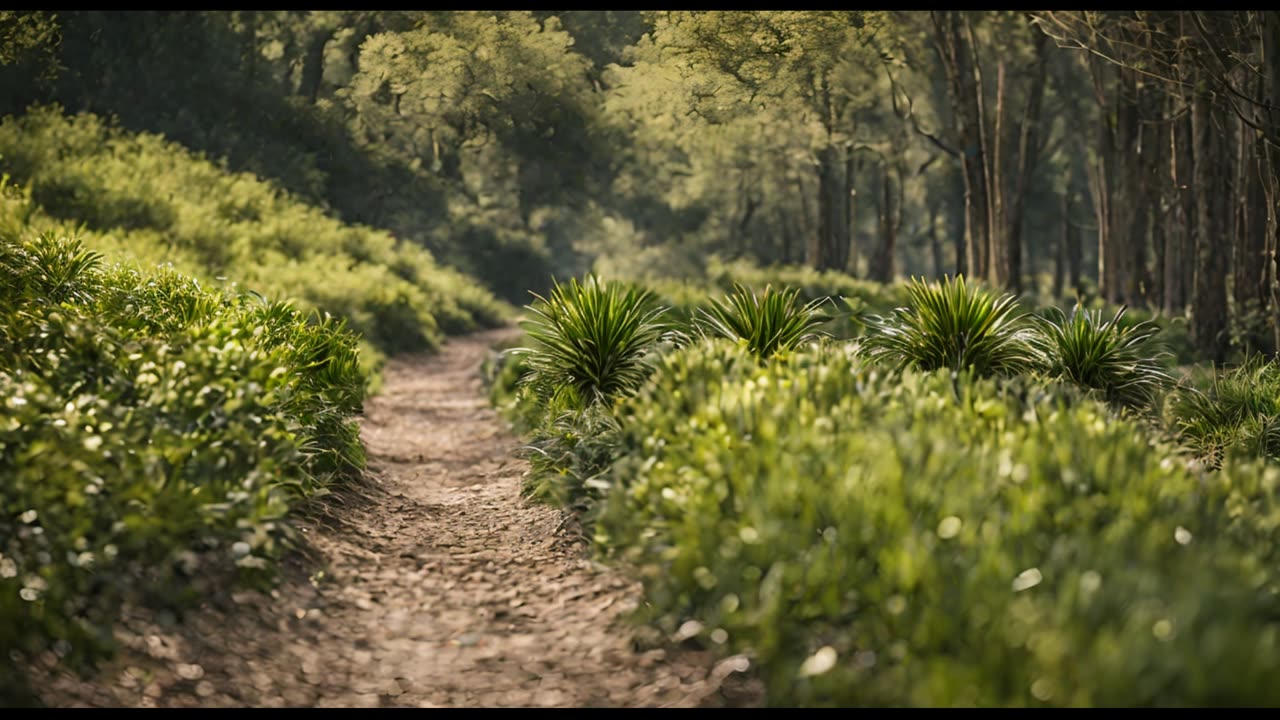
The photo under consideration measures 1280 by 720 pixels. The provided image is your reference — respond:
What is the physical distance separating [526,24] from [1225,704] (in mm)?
15185

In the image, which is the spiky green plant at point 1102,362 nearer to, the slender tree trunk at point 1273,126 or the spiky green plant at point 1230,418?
the spiky green plant at point 1230,418

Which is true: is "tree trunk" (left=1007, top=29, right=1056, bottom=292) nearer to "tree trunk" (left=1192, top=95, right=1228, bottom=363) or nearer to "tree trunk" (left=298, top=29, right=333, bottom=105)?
"tree trunk" (left=1192, top=95, right=1228, bottom=363)

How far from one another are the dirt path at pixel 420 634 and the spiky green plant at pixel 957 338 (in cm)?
321

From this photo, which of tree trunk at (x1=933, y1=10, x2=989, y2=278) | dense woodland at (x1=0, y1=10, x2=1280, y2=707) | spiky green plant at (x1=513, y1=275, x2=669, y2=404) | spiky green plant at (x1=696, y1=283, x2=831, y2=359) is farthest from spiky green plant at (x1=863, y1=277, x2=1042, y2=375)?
tree trunk at (x1=933, y1=10, x2=989, y2=278)

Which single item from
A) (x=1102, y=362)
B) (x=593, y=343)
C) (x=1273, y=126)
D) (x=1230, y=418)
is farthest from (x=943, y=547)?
(x=1273, y=126)

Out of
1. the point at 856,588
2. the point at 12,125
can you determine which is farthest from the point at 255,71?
the point at 856,588

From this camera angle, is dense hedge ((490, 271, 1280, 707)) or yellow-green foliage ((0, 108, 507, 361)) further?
yellow-green foliage ((0, 108, 507, 361))

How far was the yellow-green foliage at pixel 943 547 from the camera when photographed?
318 centimetres

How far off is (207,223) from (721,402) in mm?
14687

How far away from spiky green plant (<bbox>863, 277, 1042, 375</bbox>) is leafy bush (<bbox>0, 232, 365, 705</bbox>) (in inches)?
179

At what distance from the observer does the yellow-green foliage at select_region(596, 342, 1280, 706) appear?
3178mm

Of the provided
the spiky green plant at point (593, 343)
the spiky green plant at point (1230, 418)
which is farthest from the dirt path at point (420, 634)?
the spiky green plant at point (1230, 418)

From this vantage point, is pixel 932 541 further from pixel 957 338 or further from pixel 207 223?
pixel 207 223
